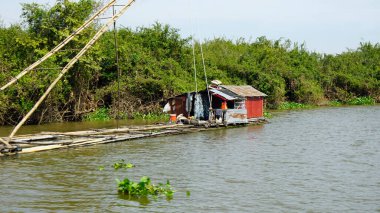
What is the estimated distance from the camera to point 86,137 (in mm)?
22812

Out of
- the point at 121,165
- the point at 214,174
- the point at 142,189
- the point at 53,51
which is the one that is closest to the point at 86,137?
the point at 53,51

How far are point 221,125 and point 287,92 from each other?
22784 mm

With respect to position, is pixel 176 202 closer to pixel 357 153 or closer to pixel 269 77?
pixel 357 153

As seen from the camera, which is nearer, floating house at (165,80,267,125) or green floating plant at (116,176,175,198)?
green floating plant at (116,176,175,198)

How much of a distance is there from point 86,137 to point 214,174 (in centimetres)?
832

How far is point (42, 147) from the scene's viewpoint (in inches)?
762

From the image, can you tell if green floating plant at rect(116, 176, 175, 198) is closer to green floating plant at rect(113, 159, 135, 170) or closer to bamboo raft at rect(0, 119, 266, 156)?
green floating plant at rect(113, 159, 135, 170)

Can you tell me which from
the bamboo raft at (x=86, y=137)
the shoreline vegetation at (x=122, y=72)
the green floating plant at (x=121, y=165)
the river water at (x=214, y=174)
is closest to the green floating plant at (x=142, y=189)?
the river water at (x=214, y=174)

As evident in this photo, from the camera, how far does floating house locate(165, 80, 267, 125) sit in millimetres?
28659

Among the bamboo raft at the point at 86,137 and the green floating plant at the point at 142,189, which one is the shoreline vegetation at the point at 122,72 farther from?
the green floating plant at the point at 142,189

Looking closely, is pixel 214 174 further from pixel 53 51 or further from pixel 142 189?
pixel 53 51

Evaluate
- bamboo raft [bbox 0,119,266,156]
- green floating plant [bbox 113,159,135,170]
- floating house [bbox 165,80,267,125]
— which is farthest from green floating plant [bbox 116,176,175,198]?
floating house [bbox 165,80,267,125]

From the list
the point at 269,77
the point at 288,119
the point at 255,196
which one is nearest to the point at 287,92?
the point at 269,77

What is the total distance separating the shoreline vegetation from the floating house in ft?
11.8
